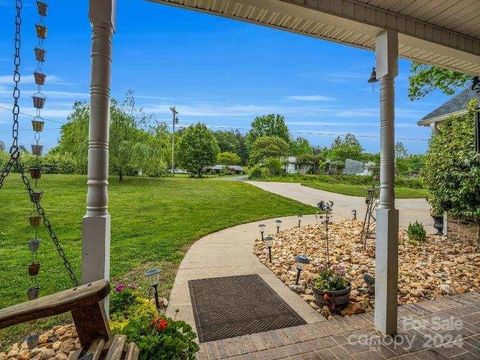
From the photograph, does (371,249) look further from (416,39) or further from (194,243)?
(416,39)

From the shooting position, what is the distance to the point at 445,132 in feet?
18.5

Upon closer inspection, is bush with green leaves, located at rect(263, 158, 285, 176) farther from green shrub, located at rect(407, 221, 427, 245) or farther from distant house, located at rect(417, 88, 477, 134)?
green shrub, located at rect(407, 221, 427, 245)

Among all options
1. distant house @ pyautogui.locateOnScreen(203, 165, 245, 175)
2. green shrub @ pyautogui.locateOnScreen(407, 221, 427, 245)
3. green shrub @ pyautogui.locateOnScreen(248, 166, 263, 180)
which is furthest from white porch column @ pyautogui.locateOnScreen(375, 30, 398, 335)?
distant house @ pyautogui.locateOnScreen(203, 165, 245, 175)

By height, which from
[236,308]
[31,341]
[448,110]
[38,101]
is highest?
[448,110]

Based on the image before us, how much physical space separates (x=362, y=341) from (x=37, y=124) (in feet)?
9.58

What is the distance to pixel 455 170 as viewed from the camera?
17.0 feet

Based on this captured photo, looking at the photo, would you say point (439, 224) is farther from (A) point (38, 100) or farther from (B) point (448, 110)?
(A) point (38, 100)

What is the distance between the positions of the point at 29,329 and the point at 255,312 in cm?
198

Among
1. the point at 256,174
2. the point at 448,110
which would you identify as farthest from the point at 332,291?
the point at 256,174

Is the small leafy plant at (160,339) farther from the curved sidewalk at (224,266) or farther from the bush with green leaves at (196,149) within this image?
the bush with green leaves at (196,149)

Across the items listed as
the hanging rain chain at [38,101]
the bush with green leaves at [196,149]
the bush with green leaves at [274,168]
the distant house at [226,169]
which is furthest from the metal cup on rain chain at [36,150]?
the distant house at [226,169]

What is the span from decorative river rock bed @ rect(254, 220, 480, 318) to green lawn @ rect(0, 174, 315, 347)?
159cm

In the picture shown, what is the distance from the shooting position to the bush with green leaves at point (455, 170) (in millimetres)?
4875

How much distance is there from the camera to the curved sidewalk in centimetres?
274
